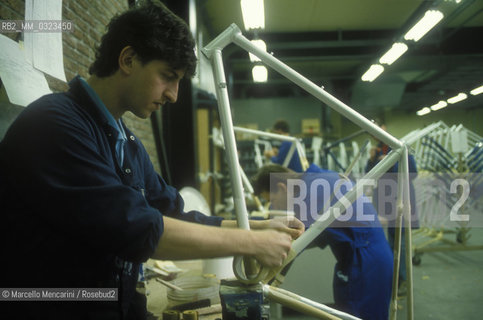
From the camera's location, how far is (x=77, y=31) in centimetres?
160

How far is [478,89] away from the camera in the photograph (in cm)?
204

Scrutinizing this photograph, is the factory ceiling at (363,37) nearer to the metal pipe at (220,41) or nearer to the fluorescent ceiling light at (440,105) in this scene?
the fluorescent ceiling light at (440,105)

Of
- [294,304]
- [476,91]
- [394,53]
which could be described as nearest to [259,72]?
[476,91]

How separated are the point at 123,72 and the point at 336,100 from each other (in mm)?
655

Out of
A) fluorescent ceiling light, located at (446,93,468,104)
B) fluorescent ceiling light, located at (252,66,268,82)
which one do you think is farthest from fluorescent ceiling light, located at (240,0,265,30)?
fluorescent ceiling light, located at (446,93,468,104)

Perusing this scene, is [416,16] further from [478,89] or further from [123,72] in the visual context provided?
[123,72]

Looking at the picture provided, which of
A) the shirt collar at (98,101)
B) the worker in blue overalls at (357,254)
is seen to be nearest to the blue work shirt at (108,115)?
the shirt collar at (98,101)

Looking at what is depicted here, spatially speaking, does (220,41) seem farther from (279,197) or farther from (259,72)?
(259,72)

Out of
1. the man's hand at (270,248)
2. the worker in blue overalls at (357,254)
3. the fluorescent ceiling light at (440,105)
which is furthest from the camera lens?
the fluorescent ceiling light at (440,105)

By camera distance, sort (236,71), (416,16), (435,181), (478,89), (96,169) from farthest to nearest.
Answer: (236,71)
(416,16)
(435,181)
(478,89)
(96,169)

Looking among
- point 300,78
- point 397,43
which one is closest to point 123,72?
point 300,78

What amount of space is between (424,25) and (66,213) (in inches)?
239

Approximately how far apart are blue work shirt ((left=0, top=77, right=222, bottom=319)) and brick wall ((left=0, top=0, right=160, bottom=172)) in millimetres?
426

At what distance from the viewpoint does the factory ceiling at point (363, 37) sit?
4457 mm
